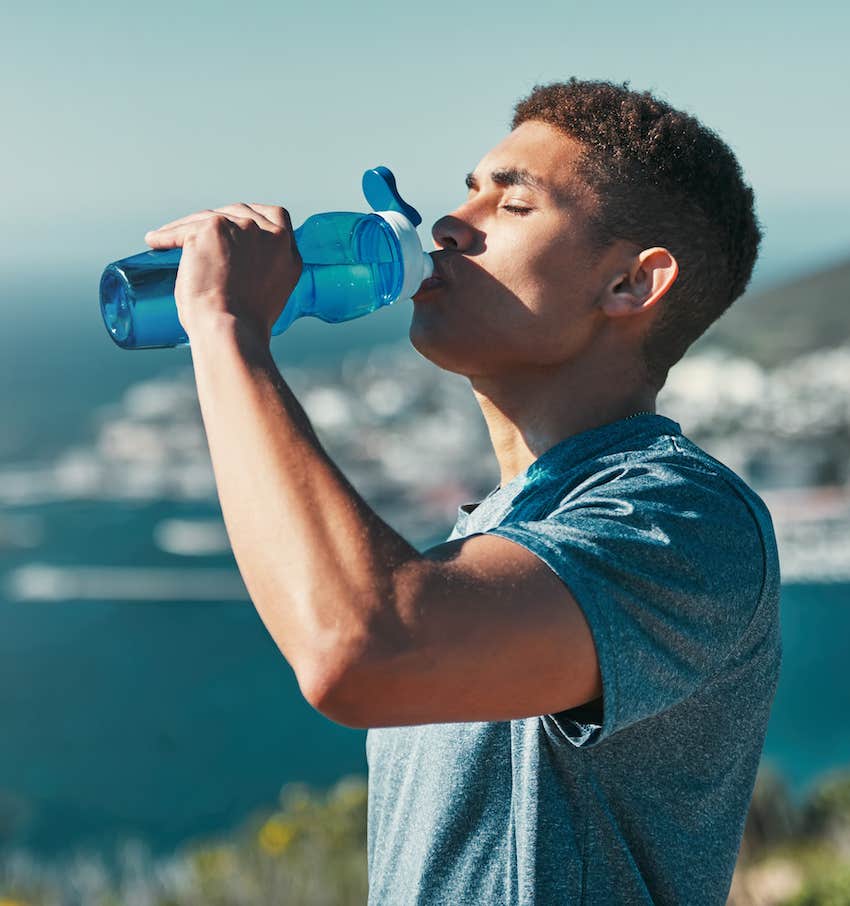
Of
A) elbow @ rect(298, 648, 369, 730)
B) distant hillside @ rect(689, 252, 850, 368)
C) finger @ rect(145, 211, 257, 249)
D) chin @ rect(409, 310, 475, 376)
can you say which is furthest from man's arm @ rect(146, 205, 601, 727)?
distant hillside @ rect(689, 252, 850, 368)

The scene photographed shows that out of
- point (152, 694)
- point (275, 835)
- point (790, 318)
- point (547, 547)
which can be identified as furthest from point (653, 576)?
point (152, 694)

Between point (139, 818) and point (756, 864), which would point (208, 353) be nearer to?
point (756, 864)

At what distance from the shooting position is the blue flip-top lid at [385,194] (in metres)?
1.19

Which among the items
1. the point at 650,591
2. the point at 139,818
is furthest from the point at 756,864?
the point at 139,818

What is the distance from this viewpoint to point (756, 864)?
3.31m

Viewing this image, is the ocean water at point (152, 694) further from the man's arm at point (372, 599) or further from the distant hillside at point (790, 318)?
the man's arm at point (372, 599)

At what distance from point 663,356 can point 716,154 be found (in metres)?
0.21

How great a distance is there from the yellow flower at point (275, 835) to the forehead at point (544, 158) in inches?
95.9

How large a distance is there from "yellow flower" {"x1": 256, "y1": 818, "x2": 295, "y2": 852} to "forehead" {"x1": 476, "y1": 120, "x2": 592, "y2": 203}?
7.99 feet

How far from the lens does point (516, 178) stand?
3.92ft

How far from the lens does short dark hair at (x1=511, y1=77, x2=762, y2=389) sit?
1.17 m

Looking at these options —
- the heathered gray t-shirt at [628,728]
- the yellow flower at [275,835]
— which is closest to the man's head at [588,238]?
the heathered gray t-shirt at [628,728]

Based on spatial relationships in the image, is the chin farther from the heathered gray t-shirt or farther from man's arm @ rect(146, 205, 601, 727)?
man's arm @ rect(146, 205, 601, 727)

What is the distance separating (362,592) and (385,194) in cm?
57
